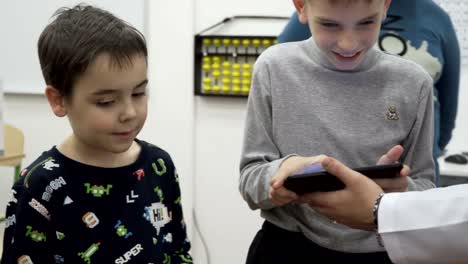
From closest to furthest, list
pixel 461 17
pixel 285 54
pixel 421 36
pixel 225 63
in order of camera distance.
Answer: pixel 285 54 < pixel 421 36 < pixel 461 17 < pixel 225 63

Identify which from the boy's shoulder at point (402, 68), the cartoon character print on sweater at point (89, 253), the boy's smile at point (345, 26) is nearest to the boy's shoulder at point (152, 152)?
the cartoon character print on sweater at point (89, 253)

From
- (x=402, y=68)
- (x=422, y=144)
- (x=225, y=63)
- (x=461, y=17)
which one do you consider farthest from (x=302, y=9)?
(x=461, y=17)

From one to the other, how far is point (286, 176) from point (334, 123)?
0.21 m

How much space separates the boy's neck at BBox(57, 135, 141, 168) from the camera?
112 centimetres

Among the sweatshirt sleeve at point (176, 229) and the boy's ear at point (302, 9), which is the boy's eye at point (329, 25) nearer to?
the boy's ear at point (302, 9)

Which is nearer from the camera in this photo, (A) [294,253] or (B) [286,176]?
(B) [286,176]

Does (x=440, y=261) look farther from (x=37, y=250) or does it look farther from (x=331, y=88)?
(x=37, y=250)

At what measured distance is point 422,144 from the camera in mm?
1172

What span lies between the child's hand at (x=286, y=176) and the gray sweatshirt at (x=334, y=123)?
0.22ft

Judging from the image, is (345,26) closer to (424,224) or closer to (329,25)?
(329,25)

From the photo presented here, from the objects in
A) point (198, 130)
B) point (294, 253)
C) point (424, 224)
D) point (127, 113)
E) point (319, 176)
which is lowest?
point (198, 130)

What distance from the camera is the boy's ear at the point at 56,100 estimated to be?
43.4 inches

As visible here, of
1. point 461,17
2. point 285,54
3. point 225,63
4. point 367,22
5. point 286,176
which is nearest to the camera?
point 286,176

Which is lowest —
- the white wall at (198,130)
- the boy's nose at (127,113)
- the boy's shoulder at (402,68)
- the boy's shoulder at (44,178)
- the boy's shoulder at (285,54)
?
the white wall at (198,130)
